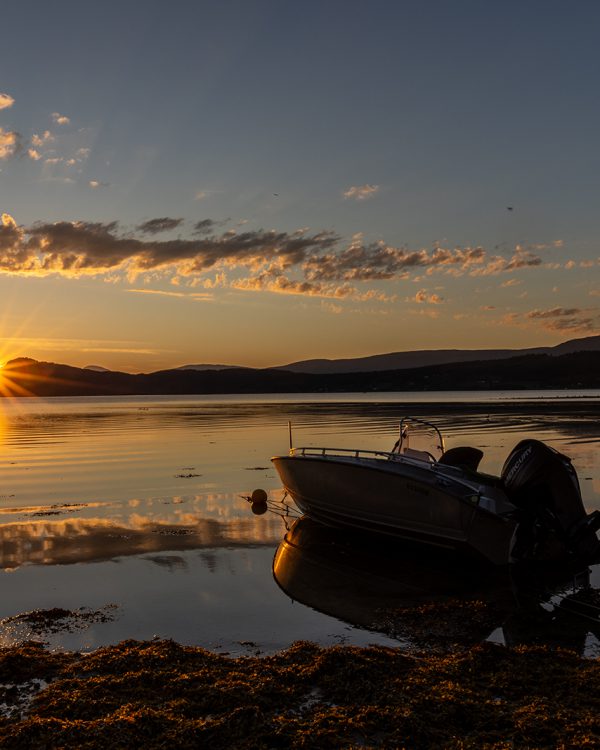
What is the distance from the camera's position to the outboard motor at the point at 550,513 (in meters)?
12.2

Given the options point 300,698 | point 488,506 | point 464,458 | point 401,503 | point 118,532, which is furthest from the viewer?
point 464,458

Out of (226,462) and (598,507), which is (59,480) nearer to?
(226,462)

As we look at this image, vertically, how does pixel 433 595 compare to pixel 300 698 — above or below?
below

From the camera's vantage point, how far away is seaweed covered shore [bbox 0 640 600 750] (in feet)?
18.6

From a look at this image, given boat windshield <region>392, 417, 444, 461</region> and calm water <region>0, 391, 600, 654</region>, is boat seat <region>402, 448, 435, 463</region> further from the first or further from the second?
calm water <region>0, 391, 600, 654</region>

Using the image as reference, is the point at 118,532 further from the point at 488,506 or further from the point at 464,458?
the point at 488,506

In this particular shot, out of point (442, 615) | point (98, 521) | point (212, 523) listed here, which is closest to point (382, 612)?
point (442, 615)

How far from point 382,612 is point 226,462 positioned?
19.5m

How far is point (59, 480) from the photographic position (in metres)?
24.0

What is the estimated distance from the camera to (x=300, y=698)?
6547mm

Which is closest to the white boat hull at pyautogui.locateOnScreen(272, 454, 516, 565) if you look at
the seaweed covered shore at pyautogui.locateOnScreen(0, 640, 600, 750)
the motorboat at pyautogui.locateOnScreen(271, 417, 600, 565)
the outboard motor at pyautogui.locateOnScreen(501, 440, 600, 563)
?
the motorboat at pyautogui.locateOnScreen(271, 417, 600, 565)

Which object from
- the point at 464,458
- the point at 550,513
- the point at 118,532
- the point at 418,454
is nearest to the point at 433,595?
the point at 550,513

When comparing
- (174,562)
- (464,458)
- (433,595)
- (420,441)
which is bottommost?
(433,595)

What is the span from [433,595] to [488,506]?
2.25m
